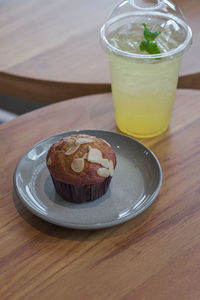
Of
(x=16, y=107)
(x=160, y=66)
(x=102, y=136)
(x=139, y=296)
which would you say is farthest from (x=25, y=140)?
(x=16, y=107)

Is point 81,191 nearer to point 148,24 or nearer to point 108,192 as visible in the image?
point 108,192

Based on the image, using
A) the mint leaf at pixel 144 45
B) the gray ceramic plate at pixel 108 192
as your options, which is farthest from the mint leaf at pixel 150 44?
the gray ceramic plate at pixel 108 192

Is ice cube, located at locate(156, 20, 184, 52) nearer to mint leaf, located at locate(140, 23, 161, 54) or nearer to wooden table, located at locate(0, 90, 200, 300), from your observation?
mint leaf, located at locate(140, 23, 161, 54)

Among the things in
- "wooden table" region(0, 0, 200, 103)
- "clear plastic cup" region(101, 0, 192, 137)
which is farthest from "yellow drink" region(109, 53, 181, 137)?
"wooden table" region(0, 0, 200, 103)

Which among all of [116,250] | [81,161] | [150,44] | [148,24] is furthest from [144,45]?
[116,250]

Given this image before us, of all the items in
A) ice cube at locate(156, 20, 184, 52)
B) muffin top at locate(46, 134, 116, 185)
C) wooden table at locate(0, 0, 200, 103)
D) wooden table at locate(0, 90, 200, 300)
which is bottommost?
wooden table at locate(0, 90, 200, 300)

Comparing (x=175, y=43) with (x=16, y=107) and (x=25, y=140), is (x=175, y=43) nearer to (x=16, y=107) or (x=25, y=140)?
(x=25, y=140)
